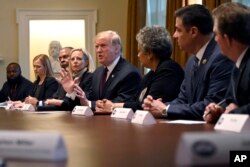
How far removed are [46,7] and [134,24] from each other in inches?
76.0

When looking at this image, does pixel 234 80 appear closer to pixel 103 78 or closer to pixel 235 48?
pixel 235 48

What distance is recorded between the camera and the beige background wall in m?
8.82

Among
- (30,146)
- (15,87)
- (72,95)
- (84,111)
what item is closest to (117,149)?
(30,146)

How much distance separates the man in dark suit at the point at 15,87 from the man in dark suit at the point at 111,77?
10.1 feet

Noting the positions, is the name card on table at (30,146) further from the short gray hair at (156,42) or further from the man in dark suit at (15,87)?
the man in dark suit at (15,87)

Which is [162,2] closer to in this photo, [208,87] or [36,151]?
[208,87]

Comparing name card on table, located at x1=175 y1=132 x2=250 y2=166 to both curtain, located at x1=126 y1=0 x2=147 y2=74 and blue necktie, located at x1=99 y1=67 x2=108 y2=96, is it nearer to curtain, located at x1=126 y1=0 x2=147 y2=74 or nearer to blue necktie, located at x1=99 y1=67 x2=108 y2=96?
blue necktie, located at x1=99 y1=67 x2=108 y2=96

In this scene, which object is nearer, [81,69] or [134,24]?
[81,69]

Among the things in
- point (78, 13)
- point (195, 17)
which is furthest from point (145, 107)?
point (78, 13)

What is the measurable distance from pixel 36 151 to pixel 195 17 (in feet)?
7.64

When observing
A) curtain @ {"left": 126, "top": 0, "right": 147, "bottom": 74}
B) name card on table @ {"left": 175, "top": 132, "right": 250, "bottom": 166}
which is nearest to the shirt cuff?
name card on table @ {"left": 175, "top": 132, "right": 250, "bottom": 166}

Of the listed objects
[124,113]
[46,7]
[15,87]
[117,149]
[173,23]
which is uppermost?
[46,7]

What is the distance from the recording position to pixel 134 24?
7.91 m

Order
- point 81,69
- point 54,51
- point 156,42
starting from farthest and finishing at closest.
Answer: point 54,51
point 81,69
point 156,42
